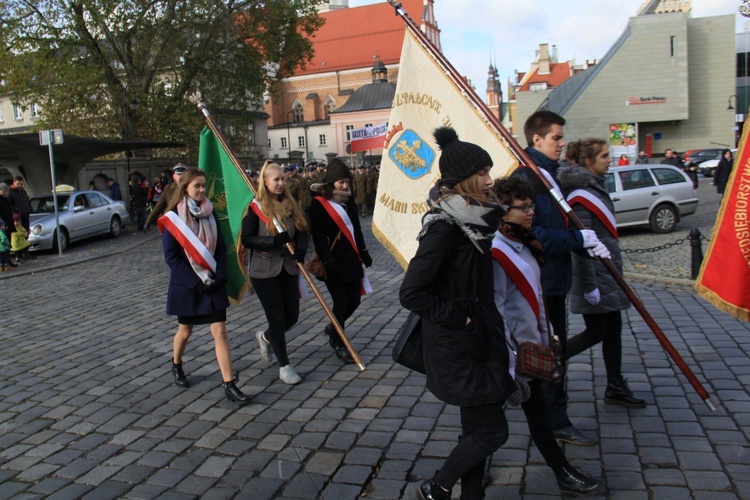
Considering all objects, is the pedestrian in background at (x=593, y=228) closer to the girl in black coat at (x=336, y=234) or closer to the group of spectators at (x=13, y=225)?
the girl in black coat at (x=336, y=234)

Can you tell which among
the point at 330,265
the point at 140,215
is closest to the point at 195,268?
the point at 330,265

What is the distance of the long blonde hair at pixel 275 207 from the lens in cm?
580

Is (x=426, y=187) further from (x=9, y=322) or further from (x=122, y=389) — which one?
(x=9, y=322)

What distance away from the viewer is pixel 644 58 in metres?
50.8

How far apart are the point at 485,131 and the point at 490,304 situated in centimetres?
186

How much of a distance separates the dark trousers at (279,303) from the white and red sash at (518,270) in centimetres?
259

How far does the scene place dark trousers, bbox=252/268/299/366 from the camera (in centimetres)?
573

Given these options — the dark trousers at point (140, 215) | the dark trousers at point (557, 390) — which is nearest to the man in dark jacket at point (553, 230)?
the dark trousers at point (557, 390)

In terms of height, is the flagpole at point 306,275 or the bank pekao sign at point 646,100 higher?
the bank pekao sign at point 646,100

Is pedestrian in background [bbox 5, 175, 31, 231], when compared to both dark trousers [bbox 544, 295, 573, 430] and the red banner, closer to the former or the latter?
dark trousers [bbox 544, 295, 573, 430]

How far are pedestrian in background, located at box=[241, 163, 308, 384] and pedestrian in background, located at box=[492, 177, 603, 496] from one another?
2457 mm

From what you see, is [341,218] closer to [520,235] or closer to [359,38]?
[520,235]

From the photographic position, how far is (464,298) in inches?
125

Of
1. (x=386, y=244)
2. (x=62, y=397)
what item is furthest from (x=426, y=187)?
(x=62, y=397)
